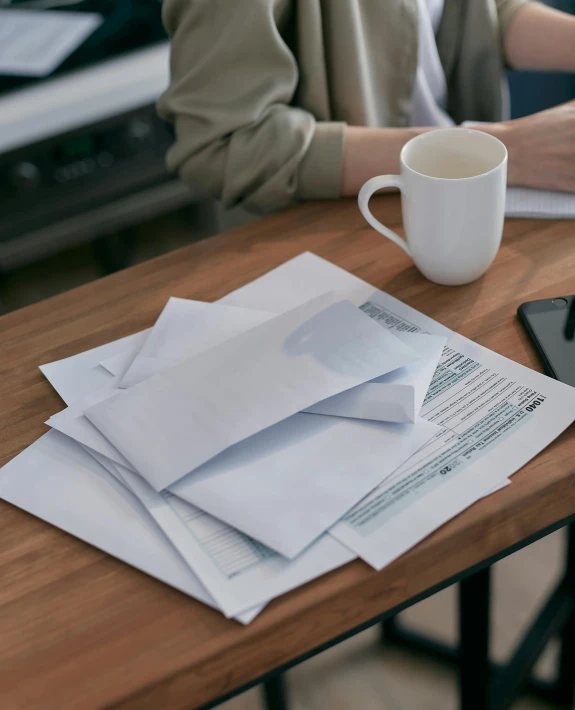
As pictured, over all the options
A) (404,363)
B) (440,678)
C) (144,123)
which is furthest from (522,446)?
(144,123)

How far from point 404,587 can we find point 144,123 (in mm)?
1126

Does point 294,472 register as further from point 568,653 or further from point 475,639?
point 568,653

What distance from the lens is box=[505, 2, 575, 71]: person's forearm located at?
3.35 feet

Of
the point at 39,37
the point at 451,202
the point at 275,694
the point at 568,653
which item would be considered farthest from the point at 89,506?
the point at 39,37

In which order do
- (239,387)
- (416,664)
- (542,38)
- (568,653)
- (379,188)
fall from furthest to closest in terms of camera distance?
(416,664), (568,653), (542,38), (379,188), (239,387)

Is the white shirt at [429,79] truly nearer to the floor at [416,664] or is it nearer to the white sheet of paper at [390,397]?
the white sheet of paper at [390,397]

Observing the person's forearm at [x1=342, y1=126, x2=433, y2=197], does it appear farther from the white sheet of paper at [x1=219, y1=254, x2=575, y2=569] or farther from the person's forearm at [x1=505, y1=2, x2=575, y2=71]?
the person's forearm at [x1=505, y1=2, x2=575, y2=71]

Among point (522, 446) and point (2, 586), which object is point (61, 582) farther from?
point (522, 446)

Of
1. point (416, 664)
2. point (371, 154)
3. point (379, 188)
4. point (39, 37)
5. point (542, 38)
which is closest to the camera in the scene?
point (379, 188)

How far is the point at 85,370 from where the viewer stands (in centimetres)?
67

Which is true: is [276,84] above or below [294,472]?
above

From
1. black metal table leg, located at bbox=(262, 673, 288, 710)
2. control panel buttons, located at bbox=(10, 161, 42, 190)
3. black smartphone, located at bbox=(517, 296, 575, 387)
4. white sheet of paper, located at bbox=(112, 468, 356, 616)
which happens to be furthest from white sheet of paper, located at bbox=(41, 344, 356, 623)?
control panel buttons, located at bbox=(10, 161, 42, 190)

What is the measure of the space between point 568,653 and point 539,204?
71 cm

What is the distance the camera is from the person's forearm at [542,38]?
102 cm
